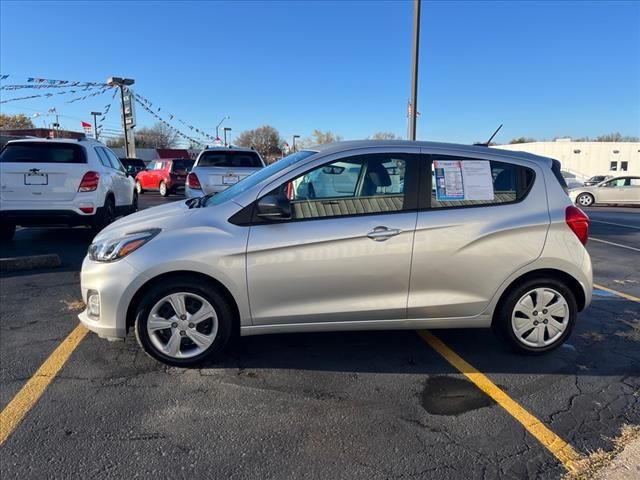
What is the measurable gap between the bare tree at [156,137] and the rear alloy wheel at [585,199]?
233ft

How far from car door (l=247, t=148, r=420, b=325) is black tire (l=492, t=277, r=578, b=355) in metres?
0.85

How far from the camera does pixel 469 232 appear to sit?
3.58 metres

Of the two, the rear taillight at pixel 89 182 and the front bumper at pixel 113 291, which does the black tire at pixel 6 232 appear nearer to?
the rear taillight at pixel 89 182

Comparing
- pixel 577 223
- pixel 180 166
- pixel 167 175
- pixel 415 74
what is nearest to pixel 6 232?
pixel 577 223

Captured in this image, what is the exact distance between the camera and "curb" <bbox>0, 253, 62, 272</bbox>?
20.7 feet

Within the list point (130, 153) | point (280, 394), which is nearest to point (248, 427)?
point (280, 394)

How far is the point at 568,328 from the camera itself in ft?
12.5

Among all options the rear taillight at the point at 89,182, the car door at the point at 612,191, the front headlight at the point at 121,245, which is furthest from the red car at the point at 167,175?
the car door at the point at 612,191

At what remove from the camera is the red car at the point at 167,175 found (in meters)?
20.9

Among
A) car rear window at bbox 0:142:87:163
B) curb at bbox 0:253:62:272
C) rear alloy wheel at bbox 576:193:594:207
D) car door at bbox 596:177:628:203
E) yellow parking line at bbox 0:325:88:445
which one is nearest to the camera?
yellow parking line at bbox 0:325:88:445

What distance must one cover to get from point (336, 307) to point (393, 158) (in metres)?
1.24

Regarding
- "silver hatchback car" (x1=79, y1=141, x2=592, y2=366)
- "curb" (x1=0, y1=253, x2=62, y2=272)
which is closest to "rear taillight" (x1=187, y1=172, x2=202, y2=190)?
"curb" (x1=0, y1=253, x2=62, y2=272)

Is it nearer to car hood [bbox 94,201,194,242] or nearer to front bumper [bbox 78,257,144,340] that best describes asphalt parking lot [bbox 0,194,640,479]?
front bumper [bbox 78,257,144,340]

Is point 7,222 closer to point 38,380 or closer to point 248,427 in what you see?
point 38,380
